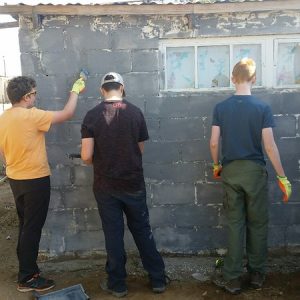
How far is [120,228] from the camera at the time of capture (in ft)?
12.1

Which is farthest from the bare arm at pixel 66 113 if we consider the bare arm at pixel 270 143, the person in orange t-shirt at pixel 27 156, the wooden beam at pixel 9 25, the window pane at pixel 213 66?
the bare arm at pixel 270 143

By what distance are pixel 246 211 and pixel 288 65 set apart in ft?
5.21

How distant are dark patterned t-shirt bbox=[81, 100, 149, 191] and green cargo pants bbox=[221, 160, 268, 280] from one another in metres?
0.84

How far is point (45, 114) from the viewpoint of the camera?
12.2 ft

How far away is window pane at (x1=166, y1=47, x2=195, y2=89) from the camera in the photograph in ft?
13.9

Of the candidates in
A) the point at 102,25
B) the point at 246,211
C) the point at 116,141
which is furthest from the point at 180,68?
the point at 246,211

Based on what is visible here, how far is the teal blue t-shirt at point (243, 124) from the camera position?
138 inches

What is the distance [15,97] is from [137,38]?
1.32 meters

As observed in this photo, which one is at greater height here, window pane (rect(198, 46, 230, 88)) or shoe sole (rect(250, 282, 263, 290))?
window pane (rect(198, 46, 230, 88))

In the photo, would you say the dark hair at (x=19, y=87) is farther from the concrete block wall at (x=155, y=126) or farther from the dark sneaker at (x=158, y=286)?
the dark sneaker at (x=158, y=286)

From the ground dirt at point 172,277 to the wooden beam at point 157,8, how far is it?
252cm

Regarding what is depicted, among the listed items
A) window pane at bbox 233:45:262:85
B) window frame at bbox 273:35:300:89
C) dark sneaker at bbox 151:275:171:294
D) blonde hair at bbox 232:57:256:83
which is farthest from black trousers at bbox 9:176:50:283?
window frame at bbox 273:35:300:89

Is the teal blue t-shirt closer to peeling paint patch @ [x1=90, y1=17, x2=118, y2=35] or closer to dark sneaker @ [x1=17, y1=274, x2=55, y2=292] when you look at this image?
peeling paint patch @ [x1=90, y1=17, x2=118, y2=35]

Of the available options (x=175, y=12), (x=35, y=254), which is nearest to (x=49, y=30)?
(x=175, y=12)
